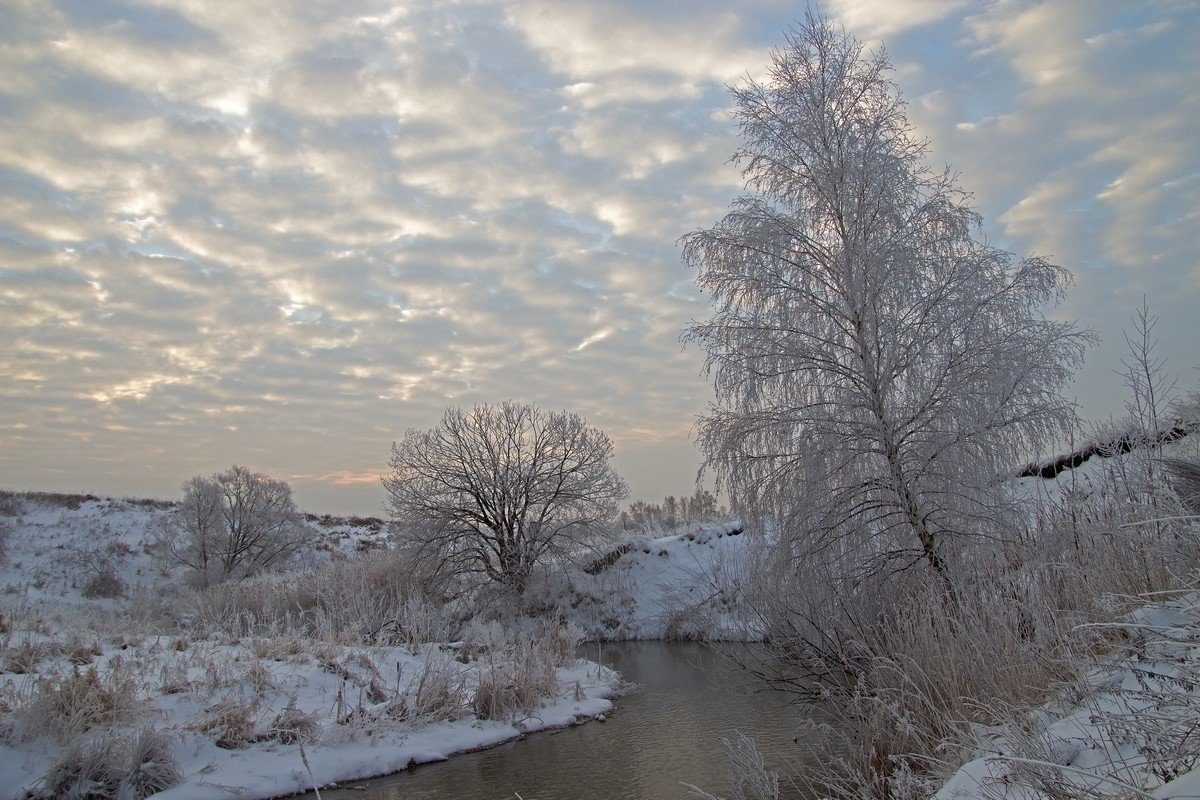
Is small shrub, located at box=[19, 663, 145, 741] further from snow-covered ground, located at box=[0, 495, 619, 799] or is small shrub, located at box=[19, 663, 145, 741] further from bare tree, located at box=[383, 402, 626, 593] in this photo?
bare tree, located at box=[383, 402, 626, 593]

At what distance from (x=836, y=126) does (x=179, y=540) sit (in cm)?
3279

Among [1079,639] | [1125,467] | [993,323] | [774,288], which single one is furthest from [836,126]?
[1079,639]

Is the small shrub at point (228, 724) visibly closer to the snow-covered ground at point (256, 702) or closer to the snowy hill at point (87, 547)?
the snow-covered ground at point (256, 702)

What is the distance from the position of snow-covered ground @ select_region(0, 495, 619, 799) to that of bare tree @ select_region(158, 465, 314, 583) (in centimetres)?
1746

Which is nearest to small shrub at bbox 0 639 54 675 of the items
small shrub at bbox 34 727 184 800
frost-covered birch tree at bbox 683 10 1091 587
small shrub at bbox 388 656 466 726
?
small shrub at bbox 34 727 184 800

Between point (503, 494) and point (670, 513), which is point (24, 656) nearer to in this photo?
point (503, 494)

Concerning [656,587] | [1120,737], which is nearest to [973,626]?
[1120,737]

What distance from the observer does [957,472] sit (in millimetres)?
Result: 8344

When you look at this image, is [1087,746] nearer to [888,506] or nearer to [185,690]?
[888,506]

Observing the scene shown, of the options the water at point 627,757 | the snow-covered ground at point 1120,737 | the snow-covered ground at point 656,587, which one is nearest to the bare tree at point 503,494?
the snow-covered ground at point 656,587

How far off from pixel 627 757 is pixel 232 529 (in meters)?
26.8

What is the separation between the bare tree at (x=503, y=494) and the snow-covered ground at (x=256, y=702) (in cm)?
772

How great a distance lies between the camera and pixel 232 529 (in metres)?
30.3

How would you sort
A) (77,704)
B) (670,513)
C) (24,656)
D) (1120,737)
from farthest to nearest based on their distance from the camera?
(670,513) < (24,656) < (77,704) < (1120,737)
